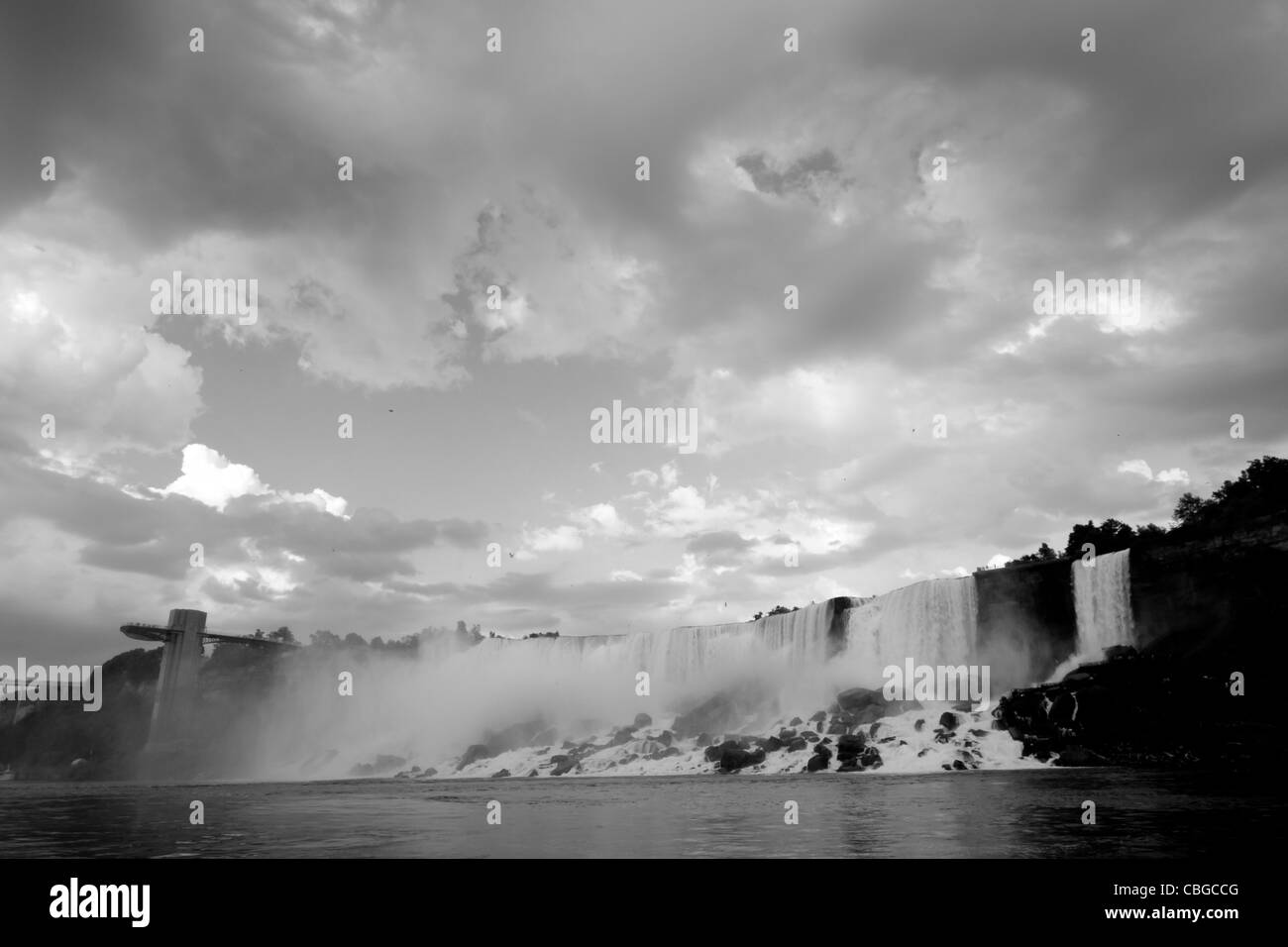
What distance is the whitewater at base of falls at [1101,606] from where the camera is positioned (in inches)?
1820

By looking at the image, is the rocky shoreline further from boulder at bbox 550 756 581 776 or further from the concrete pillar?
the concrete pillar

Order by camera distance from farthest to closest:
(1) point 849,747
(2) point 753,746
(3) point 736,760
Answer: (2) point 753,746 → (3) point 736,760 → (1) point 849,747

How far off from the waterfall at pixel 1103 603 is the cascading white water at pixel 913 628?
21.4 ft

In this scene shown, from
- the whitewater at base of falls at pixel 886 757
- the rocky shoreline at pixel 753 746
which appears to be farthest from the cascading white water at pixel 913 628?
the whitewater at base of falls at pixel 886 757

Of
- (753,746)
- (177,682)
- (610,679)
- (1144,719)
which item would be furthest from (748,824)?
(177,682)

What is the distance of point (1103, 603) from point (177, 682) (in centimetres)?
8975

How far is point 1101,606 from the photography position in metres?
47.1

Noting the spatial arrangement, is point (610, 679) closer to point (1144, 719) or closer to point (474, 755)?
point (474, 755)

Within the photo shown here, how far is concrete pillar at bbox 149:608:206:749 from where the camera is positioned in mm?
85125

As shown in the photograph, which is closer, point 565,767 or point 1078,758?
point 1078,758

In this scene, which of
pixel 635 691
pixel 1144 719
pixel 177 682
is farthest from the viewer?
pixel 177 682

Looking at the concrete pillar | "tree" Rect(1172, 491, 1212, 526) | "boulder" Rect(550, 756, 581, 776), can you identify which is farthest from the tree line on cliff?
the concrete pillar
